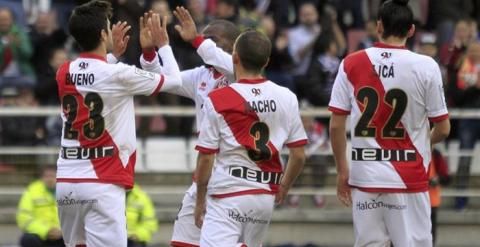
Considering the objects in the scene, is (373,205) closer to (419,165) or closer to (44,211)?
(419,165)

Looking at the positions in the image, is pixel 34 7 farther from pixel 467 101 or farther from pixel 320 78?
pixel 467 101

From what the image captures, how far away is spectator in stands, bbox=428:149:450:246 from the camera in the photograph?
15.6 metres

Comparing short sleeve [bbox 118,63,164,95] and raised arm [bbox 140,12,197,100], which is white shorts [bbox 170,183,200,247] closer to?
raised arm [bbox 140,12,197,100]

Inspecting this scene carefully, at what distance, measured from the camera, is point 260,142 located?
1029cm

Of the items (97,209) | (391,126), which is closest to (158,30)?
(97,209)

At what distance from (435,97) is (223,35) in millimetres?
1939

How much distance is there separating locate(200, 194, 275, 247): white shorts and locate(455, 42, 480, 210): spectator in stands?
23.3 ft

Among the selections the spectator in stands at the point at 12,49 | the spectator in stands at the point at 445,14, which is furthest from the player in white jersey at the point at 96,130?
the spectator in stands at the point at 445,14

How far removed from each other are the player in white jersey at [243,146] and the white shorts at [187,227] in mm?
1064

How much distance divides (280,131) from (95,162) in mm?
1449

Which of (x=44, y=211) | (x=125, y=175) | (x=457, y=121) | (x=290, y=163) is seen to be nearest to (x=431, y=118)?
(x=290, y=163)

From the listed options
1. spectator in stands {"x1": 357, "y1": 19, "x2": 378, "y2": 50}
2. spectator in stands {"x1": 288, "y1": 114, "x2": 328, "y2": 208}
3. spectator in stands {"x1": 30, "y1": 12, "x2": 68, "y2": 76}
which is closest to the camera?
spectator in stands {"x1": 288, "y1": 114, "x2": 328, "y2": 208}

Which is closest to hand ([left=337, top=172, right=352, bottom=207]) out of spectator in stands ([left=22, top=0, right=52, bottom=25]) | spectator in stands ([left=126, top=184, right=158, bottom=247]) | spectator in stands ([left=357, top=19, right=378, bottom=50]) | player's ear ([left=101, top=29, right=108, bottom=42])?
player's ear ([left=101, top=29, right=108, bottom=42])

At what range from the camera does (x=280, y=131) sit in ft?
34.1
